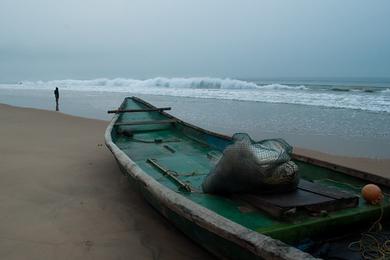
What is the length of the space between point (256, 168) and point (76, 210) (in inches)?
100

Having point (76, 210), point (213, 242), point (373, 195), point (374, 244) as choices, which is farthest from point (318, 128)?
point (213, 242)

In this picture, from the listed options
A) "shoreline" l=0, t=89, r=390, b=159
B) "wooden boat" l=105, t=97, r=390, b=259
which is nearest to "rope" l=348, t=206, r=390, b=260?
"wooden boat" l=105, t=97, r=390, b=259

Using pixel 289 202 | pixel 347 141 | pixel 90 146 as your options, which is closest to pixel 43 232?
pixel 289 202

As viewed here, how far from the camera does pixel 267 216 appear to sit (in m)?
3.13

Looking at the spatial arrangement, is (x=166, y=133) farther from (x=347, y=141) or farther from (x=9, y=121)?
(x=9, y=121)

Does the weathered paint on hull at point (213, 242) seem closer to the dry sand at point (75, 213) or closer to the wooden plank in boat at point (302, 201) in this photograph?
the dry sand at point (75, 213)

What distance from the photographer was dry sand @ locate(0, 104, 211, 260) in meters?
3.58

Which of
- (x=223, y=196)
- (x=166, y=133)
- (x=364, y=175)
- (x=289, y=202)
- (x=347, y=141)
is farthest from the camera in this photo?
(x=347, y=141)

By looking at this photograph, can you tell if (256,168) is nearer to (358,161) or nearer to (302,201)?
(302,201)

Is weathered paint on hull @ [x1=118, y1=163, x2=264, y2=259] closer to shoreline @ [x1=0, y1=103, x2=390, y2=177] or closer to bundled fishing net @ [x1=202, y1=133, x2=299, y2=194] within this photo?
bundled fishing net @ [x1=202, y1=133, x2=299, y2=194]

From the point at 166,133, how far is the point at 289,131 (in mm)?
5352

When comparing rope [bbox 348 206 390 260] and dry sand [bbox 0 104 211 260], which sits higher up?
rope [bbox 348 206 390 260]

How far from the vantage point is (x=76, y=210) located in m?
4.56

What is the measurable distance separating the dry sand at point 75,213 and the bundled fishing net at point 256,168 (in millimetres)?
806
